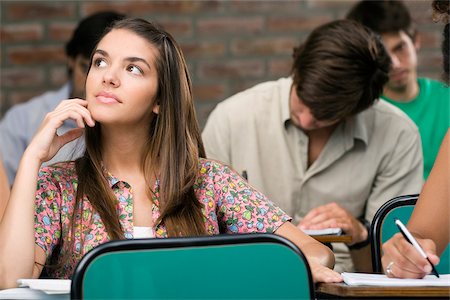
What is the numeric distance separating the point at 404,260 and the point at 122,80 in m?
0.85

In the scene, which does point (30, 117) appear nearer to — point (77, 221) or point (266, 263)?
point (77, 221)

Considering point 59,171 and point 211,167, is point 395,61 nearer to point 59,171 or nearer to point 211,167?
point 211,167

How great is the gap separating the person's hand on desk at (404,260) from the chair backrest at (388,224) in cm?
58

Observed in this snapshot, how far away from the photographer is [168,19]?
525cm

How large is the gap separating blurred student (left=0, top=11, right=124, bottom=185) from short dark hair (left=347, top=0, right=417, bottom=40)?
1.08 m

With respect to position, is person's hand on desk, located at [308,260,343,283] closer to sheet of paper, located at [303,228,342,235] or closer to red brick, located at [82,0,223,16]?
sheet of paper, located at [303,228,342,235]

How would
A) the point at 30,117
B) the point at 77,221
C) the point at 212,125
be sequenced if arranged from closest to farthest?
the point at 77,221 → the point at 212,125 → the point at 30,117

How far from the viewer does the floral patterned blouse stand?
252 cm

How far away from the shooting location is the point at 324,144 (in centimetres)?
376

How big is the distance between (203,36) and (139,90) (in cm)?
270

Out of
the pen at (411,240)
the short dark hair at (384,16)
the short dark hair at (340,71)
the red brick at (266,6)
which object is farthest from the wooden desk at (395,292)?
the red brick at (266,6)

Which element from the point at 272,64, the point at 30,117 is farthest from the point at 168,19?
the point at 30,117

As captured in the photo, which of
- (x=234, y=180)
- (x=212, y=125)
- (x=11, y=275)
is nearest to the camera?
(x=11, y=275)

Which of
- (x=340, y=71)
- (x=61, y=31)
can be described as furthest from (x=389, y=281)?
(x=61, y=31)
